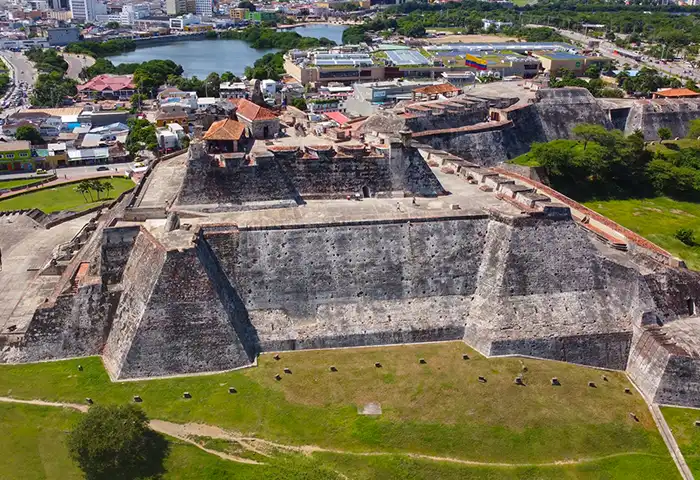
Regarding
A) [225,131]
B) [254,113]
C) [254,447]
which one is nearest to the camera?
[254,447]

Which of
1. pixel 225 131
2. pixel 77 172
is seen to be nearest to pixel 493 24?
pixel 77 172

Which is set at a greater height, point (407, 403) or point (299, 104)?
point (299, 104)

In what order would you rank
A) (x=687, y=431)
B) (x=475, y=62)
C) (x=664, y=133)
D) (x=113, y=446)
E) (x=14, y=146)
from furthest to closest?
(x=475, y=62) → (x=14, y=146) → (x=664, y=133) → (x=687, y=431) → (x=113, y=446)

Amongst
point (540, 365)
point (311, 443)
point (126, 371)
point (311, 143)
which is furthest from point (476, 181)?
point (126, 371)

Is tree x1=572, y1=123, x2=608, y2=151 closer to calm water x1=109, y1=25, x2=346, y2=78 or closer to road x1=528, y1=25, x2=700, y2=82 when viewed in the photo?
road x1=528, y1=25, x2=700, y2=82

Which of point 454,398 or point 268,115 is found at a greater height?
point 268,115

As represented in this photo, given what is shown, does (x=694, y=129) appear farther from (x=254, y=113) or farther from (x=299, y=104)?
(x=299, y=104)

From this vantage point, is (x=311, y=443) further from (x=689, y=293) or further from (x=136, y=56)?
(x=136, y=56)

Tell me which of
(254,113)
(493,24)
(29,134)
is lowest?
(29,134)
